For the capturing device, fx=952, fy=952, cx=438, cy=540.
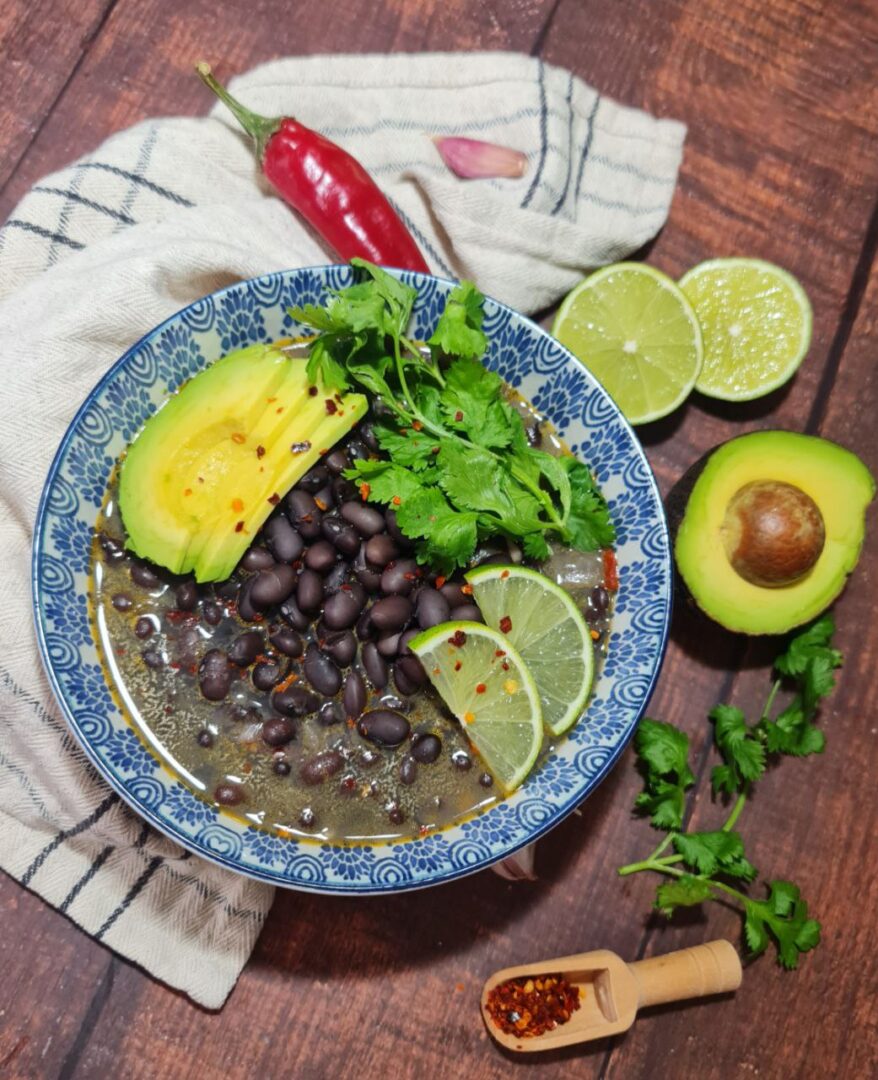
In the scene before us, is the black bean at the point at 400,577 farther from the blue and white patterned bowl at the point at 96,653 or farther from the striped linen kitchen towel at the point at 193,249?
the striped linen kitchen towel at the point at 193,249

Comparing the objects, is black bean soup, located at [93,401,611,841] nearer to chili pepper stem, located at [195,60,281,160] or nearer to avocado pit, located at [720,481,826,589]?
avocado pit, located at [720,481,826,589]

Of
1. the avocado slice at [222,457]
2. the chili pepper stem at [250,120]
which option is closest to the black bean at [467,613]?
the avocado slice at [222,457]

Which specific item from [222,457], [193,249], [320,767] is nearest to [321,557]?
[222,457]

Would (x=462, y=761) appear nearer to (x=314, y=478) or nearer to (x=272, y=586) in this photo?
(x=272, y=586)

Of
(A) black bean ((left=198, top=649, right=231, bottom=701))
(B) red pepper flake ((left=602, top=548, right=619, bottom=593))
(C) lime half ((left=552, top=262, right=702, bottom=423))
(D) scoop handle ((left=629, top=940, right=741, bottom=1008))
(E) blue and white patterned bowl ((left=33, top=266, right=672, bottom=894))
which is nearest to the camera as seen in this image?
(E) blue and white patterned bowl ((left=33, top=266, right=672, bottom=894))

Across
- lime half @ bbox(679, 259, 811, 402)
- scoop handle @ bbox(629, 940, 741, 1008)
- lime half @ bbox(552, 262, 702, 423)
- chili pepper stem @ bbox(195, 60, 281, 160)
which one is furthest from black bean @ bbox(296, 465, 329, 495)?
scoop handle @ bbox(629, 940, 741, 1008)
